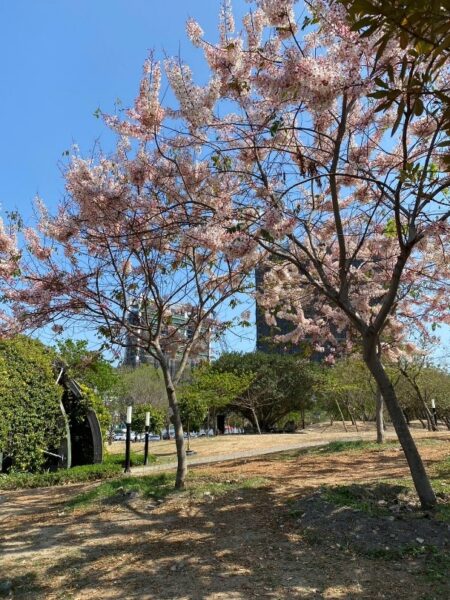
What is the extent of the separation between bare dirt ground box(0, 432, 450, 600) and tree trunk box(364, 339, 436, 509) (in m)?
0.47

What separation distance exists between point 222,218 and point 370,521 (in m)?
3.42

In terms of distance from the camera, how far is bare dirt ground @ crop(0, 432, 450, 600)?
371 centimetres

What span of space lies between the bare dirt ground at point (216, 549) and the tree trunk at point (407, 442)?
0.47 metres

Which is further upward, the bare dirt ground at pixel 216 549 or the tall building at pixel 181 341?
the tall building at pixel 181 341

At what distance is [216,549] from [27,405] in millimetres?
7689

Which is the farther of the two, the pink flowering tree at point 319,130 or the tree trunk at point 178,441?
the tree trunk at point 178,441

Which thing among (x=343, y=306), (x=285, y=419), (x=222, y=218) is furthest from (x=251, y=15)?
(x=285, y=419)

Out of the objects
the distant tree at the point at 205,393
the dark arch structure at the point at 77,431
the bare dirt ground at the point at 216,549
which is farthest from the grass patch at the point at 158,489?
the distant tree at the point at 205,393

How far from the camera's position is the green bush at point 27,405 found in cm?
1054

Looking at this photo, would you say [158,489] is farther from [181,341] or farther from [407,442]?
[407,442]

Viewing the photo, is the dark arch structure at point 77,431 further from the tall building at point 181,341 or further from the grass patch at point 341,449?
the grass patch at point 341,449

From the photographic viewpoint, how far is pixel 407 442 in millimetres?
5355

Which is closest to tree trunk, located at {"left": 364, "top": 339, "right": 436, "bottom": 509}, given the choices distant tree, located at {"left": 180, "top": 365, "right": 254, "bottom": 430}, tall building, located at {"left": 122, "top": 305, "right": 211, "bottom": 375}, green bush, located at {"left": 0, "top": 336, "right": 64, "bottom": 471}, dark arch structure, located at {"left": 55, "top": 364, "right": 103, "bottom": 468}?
tall building, located at {"left": 122, "top": 305, "right": 211, "bottom": 375}

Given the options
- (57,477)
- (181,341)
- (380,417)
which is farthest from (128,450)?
(380,417)
